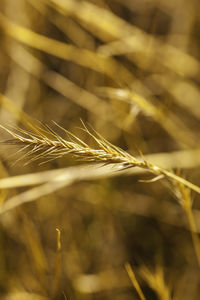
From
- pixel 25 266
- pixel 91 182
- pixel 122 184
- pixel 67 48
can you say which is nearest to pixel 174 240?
pixel 122 184

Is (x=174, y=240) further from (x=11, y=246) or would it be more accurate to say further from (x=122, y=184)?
(x=11, y=246)

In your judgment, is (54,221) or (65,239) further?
(54,221)

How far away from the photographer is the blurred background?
1.31 metres

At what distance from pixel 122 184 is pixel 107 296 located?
52 cm

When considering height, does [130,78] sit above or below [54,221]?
above

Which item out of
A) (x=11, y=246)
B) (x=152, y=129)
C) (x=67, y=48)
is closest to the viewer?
(x=67, y=48)

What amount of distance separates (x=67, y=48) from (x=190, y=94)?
65 centimetres

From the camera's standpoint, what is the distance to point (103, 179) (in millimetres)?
1524

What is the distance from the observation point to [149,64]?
5.40 feet

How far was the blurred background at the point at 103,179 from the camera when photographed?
131 centimetres

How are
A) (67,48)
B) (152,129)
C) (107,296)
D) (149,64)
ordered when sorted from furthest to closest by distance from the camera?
(152,129)
(149,64)
(107,296)
(67,48)

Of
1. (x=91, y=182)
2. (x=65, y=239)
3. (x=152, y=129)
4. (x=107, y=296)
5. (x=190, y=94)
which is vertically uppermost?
(x=190, y=94)

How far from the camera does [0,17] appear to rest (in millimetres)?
1216

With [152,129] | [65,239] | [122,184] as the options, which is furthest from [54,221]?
[152,129]
